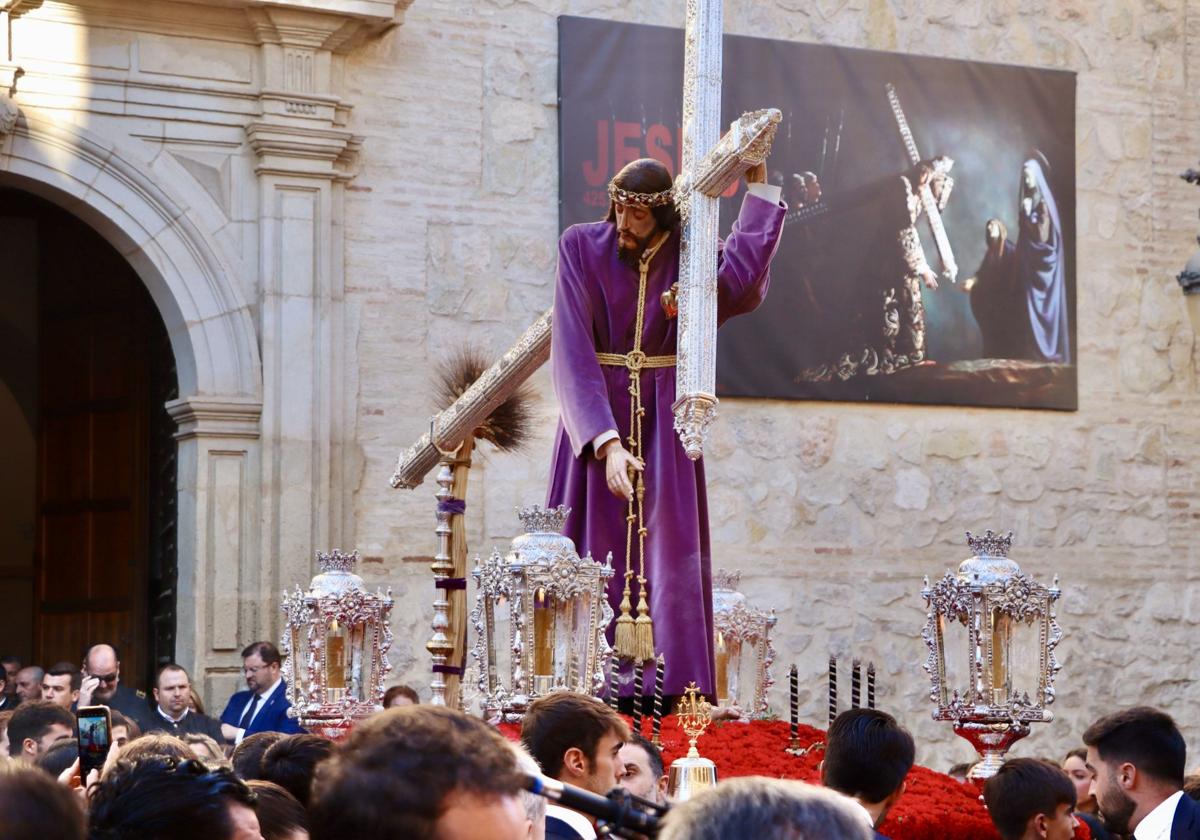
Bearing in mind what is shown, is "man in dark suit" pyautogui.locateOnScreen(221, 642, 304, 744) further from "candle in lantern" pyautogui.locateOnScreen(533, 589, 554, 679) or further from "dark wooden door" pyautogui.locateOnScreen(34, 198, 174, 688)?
"candle in lantern" pyautogui.locateOnScreen(533, 589, 554, 679)

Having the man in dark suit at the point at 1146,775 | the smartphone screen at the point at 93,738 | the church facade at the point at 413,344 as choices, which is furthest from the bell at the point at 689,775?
the church facade at the point at 413,344

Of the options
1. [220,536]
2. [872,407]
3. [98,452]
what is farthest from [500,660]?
[98,452]

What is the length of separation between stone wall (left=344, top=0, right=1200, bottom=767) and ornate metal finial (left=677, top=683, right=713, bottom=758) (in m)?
5.33

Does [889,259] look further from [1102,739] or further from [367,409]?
[1102,739]

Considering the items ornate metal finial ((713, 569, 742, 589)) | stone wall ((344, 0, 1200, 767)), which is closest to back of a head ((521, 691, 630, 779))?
ornate metal finial ((713, 569, 742, 589))

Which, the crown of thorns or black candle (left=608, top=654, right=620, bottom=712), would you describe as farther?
the crown of thorns

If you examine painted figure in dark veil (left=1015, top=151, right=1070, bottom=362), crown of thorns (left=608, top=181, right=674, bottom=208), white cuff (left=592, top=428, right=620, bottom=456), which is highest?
painted figure in dark veil (left=1015, top=151, right=1070, bottom=362)

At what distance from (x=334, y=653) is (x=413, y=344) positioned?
16.3ft

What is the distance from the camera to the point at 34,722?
5.75m

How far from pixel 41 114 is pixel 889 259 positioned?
5.09m

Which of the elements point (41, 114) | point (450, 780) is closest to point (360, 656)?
point (450, 780)

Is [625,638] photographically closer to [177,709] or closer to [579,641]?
[579,641]

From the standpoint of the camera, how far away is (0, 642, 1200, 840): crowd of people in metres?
1.99

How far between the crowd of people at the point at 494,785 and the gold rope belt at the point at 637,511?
1.07 metres
